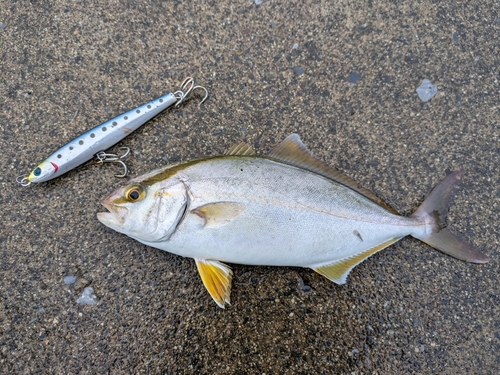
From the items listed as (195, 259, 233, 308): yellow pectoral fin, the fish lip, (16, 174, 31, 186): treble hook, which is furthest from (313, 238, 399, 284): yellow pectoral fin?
(16, 174, 31, 186): treble hook

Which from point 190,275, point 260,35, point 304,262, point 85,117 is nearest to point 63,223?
point 85,117

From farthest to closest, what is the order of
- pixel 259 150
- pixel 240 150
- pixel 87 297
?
pixel 259 150, pixel 87 297, pixel 240 150

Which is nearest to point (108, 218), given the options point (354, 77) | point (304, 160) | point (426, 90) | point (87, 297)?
point (87, 297)

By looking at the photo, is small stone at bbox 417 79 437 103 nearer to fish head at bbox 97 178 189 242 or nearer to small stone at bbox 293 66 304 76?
small stone at bbox 293 66 304 76

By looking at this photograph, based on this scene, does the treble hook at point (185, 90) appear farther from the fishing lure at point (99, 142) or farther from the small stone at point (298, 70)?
the small stone at point (298, 70)

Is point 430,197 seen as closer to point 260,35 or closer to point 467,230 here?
point 467,230

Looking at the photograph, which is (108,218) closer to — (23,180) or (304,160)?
(23,180)
